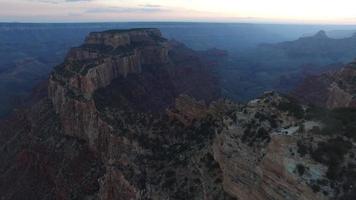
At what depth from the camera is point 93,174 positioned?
61.7 metres

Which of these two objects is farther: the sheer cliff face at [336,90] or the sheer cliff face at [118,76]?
the sheer cliff face at [336,90]

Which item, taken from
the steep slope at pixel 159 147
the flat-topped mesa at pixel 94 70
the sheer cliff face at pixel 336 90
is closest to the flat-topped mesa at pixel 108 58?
the flat-topped mesa at pixel 94 70

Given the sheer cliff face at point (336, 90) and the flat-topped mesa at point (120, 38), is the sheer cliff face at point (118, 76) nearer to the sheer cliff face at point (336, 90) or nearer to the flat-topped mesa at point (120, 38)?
the flat-topped mesa at point (120, 38)

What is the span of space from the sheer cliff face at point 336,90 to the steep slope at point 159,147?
27468mm

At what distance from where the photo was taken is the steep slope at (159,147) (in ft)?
101

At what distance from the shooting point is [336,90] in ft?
256

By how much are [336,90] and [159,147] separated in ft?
128

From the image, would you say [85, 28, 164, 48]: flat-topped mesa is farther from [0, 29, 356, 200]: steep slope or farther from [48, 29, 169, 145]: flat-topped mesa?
[0, 29, 356, 200]: steep slope

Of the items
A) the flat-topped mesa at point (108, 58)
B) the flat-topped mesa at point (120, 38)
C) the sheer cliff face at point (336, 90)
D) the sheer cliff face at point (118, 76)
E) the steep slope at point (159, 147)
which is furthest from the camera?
the flat-topped mesa at point (120, 38)

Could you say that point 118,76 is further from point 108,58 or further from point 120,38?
point 120,38

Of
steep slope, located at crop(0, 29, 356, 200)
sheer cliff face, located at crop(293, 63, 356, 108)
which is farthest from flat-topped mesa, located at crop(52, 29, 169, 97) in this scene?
sheer cliff face, located at crop(293, 63, 356, 108)

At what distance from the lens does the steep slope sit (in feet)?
101

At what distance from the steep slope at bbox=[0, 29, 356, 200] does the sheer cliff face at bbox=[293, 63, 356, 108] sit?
90.1 ft

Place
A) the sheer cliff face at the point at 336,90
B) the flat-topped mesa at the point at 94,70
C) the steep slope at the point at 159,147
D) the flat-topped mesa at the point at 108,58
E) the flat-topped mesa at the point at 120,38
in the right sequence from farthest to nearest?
the flat-topped mesa at the point at 120,38, the flat-topped mesa at the point at 108,58, the sheer cliff face at the point at 336,90, the flat-topped mesa at the point at 94,70, the steep slope at the point at 159,147
